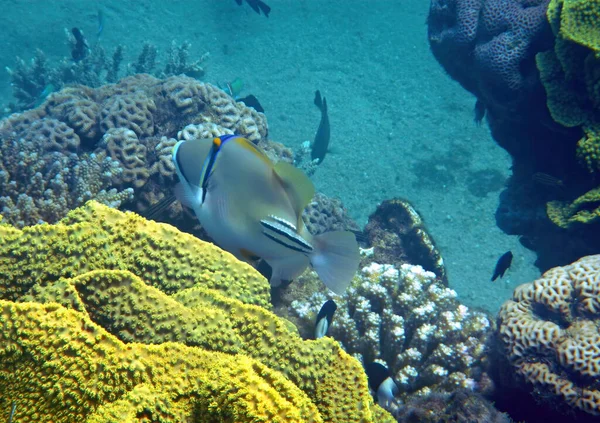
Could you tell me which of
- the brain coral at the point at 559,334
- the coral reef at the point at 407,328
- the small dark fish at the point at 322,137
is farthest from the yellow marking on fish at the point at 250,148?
the small dark fish at the point at 322,137

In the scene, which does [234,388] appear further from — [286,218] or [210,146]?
[210,146]

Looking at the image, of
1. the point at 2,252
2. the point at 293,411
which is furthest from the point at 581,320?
the point at 2,252

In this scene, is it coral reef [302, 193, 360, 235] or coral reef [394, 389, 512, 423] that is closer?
coral reef [394, 389, 512, 423]

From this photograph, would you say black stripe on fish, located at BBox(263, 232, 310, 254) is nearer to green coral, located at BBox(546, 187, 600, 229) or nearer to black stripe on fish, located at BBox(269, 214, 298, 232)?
black stripe on fish, located at BBox(269, 214, 298, 232)

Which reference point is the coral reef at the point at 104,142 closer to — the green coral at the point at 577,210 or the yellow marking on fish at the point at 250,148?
the yellow marking on fish at the point at 250,148

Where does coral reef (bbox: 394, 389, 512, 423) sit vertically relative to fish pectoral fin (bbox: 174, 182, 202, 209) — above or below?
below

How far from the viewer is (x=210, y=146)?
234cm

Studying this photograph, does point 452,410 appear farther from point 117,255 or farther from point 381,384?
point 117,255

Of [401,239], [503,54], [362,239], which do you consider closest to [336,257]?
[362,239]

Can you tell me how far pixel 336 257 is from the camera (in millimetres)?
2430

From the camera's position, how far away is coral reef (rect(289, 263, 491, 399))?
3752 mm

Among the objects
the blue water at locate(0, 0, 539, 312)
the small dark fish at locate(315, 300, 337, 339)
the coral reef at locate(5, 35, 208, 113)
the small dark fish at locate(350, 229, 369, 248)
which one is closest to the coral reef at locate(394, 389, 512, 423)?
the small dark fish at locate(315, 300, 337, 339)

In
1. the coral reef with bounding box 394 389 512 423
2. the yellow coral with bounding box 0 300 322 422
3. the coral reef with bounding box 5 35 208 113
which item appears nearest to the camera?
the yellow coral with bounding box 0 300 322 422

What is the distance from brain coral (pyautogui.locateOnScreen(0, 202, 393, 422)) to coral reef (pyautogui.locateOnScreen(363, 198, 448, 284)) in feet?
11.3
